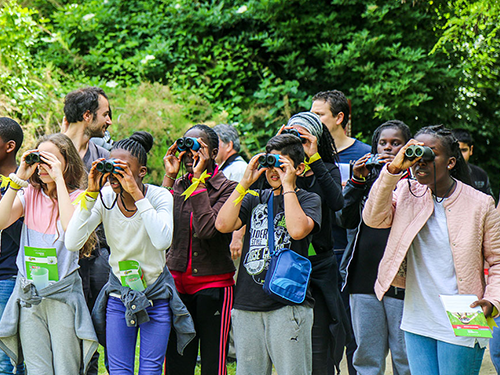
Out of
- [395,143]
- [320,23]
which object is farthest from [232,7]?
[395,143]

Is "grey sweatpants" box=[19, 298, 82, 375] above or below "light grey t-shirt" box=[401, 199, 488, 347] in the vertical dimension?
below

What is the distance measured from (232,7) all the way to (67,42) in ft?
8.94

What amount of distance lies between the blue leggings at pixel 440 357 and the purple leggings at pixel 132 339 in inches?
58.4

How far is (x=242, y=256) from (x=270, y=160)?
651mm

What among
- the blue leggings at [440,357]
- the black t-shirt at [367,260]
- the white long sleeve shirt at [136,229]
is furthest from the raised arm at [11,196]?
the blue leggings at [440,357]

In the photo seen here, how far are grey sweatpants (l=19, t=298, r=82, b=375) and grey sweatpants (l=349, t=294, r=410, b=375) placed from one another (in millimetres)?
1890

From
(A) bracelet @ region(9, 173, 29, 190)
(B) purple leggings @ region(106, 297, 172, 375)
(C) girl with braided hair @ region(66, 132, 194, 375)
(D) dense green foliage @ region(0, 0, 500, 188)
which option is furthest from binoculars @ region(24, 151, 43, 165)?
(D) dense green foliage @ region(0, 0, 500, 188)

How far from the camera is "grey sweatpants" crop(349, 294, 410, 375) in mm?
3959

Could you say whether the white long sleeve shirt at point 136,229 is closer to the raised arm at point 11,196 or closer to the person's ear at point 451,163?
the raised arm at point 11,196

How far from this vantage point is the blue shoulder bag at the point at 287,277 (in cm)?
343

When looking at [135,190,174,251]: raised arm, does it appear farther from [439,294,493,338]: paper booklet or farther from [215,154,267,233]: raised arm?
[439,294,493,338]: paper booklet

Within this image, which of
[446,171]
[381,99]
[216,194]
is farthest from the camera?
[381,99]

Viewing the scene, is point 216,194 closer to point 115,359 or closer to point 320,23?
point 115,359

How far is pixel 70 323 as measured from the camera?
3.72m
